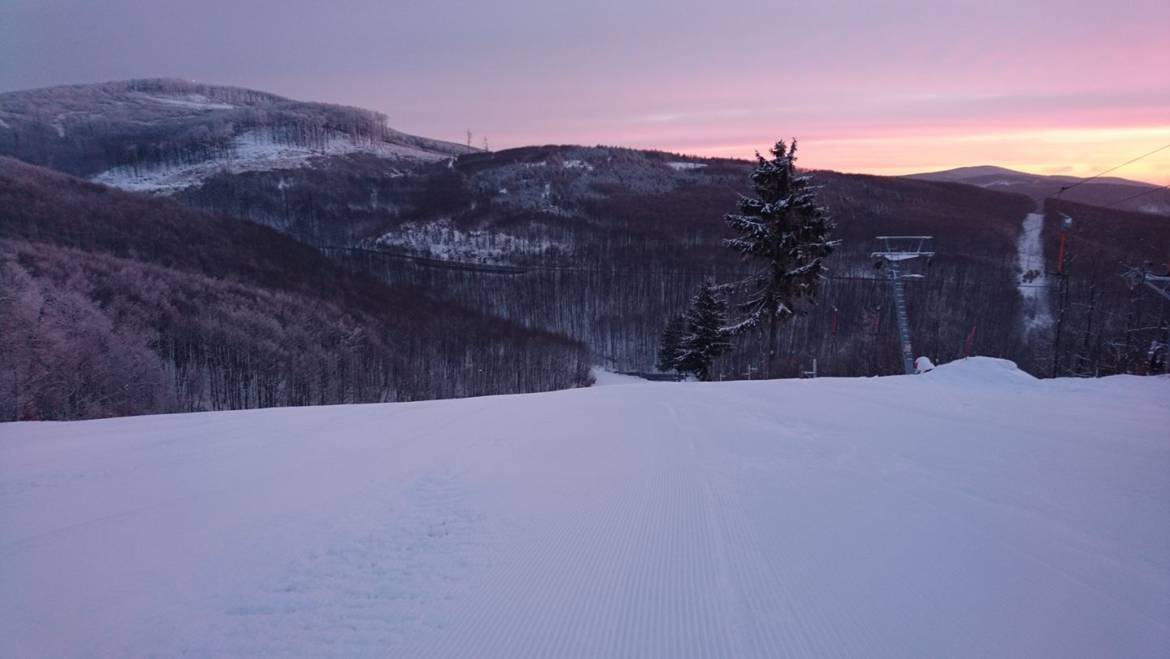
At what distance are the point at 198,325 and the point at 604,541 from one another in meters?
52.2

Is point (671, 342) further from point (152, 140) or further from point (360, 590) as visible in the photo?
point (152, 140)

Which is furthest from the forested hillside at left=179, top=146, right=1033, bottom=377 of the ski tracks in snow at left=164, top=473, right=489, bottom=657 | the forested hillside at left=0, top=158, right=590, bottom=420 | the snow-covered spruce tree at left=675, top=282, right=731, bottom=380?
the ski tracks in snow at left=164, top=473, right=489, bottom=657

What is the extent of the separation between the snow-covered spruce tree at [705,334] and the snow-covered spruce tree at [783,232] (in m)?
11.9

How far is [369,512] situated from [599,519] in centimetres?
186

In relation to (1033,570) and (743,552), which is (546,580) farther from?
(1033,570)

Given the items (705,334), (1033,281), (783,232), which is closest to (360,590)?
(783,232)

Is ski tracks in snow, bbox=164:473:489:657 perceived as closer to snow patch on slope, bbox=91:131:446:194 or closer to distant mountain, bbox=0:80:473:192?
distant mountain, bbox=0:80:473:192

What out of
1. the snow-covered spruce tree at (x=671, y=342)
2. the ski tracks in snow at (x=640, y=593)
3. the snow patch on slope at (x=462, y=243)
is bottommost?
the snow-covered spruce tree at (x=671, y=342)

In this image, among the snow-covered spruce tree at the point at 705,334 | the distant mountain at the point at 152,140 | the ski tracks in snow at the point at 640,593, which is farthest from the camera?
the distant mountain at the point at 152,140

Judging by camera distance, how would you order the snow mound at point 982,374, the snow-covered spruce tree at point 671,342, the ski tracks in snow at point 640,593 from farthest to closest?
the snow-covered spruce tree at point 671,342 → the snow mound at point 982,374 → the ski tracks in snow at point 640,593

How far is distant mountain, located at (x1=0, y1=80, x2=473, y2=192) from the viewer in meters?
136

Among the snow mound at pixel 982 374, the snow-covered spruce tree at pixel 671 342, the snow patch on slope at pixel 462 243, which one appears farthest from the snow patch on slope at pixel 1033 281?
the snow patch on slope at pixel 462 243

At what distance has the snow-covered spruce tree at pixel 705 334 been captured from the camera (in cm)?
3669

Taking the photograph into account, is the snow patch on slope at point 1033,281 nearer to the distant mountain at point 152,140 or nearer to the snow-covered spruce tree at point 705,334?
the snow-covered spruce tree at point 705,334
